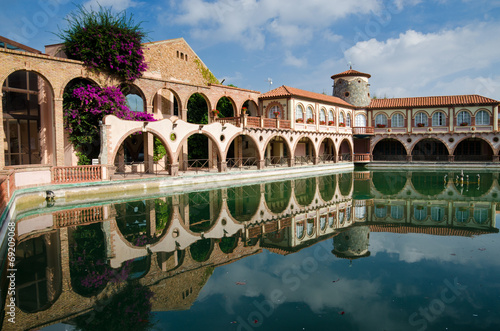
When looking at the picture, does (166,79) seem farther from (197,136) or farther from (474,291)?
(474,291)

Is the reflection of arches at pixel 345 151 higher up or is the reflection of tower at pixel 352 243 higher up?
the reflection of arches at pixel 345 151

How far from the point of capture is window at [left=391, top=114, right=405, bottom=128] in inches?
1388

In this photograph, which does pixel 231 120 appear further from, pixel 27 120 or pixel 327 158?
pixel 327 158

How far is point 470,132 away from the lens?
33000 millimetres

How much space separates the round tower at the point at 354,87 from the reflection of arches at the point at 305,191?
16254mm

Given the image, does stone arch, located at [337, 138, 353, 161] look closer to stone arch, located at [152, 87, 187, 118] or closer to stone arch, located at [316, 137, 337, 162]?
stone arch, located at [316, 137, 337, 162]

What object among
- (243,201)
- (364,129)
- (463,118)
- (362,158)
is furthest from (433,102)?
(243,201)

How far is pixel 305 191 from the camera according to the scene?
1858 centimetres

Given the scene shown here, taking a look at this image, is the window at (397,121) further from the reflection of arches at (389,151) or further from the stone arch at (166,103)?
the stone arch at (166,103)

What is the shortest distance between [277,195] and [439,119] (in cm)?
2473

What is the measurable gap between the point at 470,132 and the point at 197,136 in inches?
1005

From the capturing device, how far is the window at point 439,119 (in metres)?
33.9

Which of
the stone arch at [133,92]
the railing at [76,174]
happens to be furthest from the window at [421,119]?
the railing at [76,174]

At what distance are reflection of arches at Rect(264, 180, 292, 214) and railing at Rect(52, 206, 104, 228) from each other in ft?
20.9
